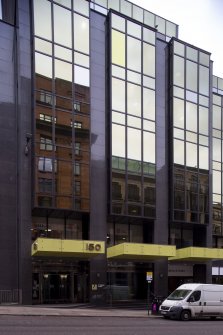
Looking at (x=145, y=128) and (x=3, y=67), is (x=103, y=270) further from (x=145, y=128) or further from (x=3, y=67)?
(x=3, y=67)

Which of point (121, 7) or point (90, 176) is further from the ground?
point (121, 7)

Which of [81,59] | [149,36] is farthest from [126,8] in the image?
[81,59]

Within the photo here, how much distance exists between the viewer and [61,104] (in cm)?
4044

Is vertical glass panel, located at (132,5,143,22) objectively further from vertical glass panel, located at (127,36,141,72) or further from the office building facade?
vertical glass panel, located at (127,36,141,72)

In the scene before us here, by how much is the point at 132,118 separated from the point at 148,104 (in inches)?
101

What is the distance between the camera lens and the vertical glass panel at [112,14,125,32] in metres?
44.9

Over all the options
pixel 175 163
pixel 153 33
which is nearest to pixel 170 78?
pixel 153 33

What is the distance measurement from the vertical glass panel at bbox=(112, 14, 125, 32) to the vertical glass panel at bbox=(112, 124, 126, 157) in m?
9.01

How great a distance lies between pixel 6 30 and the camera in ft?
130

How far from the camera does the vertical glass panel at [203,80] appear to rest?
165ft

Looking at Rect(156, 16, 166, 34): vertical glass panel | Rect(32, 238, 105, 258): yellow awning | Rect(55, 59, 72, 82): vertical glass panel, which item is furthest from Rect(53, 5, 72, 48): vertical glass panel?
Rect(32, 238, 105, 258): yellow awning

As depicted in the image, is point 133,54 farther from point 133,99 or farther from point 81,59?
point 81,59

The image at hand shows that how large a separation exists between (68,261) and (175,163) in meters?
14.0

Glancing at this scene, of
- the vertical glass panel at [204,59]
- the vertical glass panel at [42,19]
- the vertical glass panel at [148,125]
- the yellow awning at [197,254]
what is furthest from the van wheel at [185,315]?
the vertical glass panel at [204,59]
